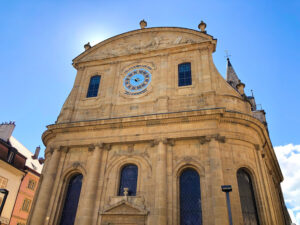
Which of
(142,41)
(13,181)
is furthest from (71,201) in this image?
(142,41)

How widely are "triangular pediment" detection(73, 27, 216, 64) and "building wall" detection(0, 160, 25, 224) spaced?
11.6 meters

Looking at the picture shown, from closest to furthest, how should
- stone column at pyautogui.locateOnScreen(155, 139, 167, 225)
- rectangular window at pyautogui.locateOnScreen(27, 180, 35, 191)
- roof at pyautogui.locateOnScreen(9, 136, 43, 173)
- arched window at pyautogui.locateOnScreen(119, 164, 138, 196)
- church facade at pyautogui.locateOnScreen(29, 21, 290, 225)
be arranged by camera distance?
stone column at pyautogui.locateOnScreen(155, 139, 167, 225), church facade at pyautogui.locateOnScreen(29, 21, 290, 225), arched window at pyautogui.locateOnScreen(119, 164, 138, 196), rectangular window at pyautogui.locateOnScreen(27, 180, 35, 191), roof at pyautogui.locateOnScreen(9, 136, 43, 173)

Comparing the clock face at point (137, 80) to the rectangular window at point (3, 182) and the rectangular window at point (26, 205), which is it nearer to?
the rectangular window at point (3, 182)

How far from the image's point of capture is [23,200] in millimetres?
26516

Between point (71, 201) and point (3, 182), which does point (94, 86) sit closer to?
point (71, 201)

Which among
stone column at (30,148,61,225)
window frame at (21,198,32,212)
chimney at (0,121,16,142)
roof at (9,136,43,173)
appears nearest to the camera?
stone column at (30,148,61,225)

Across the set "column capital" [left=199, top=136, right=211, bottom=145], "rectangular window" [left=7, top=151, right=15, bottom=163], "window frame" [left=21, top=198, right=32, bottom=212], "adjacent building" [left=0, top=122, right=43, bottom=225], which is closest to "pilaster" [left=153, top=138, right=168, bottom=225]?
"column capital" [left=199, top=136, right=211, bottom=145]

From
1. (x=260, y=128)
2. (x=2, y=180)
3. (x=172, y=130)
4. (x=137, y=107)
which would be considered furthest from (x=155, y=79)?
(x=2, y=180)

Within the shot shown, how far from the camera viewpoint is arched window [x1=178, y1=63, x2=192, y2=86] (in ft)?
60.9

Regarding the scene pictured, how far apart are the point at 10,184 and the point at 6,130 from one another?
6625 millimetres

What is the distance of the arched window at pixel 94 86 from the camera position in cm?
2069

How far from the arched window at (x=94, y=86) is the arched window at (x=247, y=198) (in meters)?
12.2

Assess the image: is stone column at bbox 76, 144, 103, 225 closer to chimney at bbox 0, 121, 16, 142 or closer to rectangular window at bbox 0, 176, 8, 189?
rectangular window at bbox 0, 176, 8, 189

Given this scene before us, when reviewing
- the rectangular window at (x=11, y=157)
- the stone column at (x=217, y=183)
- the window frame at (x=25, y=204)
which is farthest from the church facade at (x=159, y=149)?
the window frame at (x=25, y=204)
